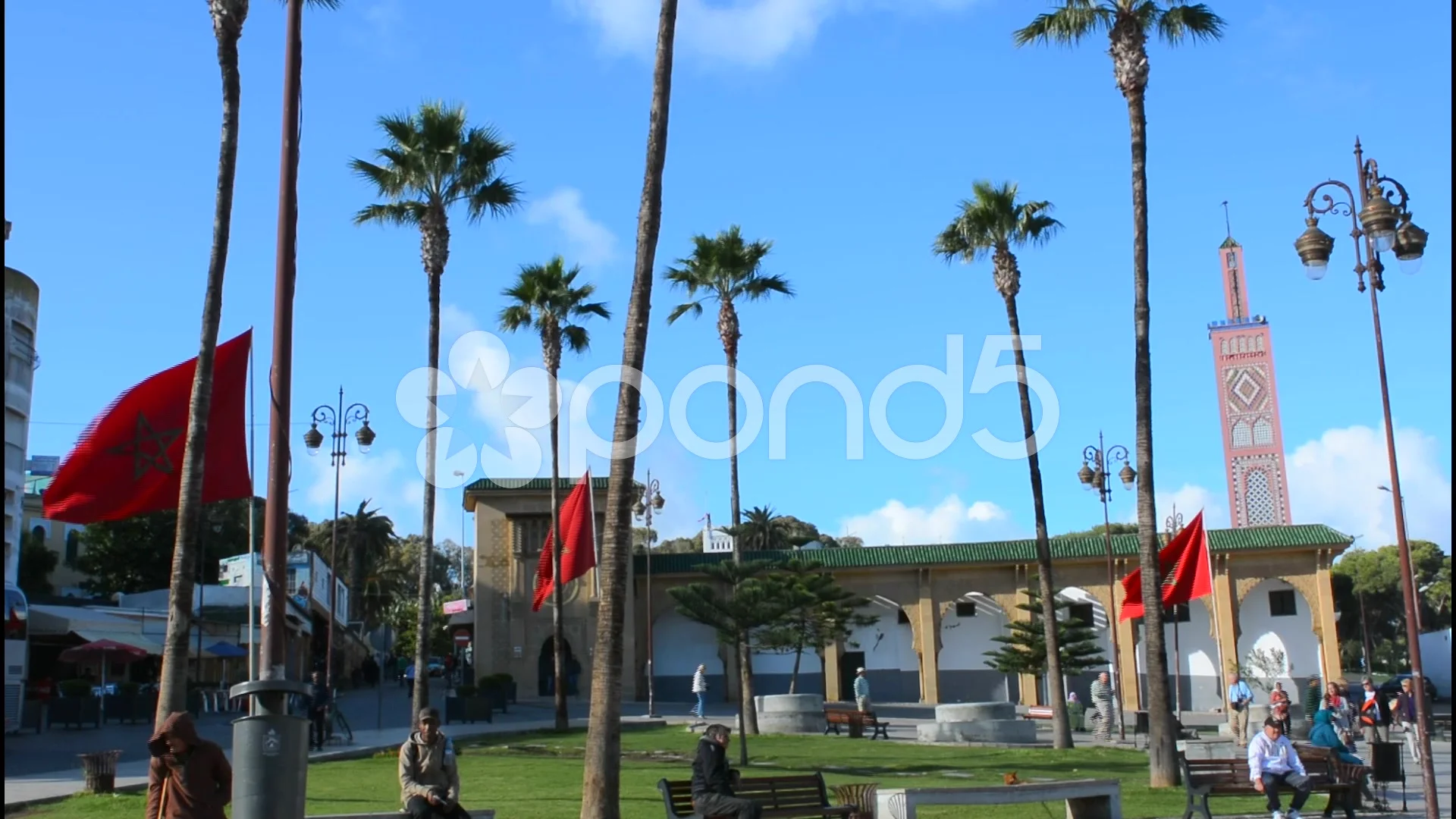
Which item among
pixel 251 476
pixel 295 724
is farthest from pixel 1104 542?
pixel 295 724

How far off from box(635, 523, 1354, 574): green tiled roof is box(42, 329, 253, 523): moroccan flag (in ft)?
106

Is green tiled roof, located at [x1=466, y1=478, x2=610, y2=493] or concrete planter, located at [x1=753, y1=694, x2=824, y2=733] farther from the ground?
green tiled roof, located at [x1=466, y1=478, x2=610, y2=493]

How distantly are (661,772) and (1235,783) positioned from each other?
958cm

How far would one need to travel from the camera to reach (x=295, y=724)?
33.3ft

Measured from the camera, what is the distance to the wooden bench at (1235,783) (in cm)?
1377

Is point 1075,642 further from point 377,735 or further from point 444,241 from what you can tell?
point 444,241

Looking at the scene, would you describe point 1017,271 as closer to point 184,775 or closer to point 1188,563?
point 1188,563

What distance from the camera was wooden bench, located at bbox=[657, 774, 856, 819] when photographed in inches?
469

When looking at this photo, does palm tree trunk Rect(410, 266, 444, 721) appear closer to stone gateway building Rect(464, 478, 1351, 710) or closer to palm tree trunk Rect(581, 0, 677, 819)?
palm tree trunk Rect(581, 0, 677, 819)

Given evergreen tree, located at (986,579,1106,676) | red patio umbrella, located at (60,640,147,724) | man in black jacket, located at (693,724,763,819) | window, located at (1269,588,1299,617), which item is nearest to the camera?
man in black jacket, located at (693,724,763,819)

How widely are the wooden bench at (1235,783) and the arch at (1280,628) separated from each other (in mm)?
33094

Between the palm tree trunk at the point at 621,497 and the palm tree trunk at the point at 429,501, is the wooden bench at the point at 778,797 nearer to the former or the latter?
the palm tree trunk at the point at 621,497

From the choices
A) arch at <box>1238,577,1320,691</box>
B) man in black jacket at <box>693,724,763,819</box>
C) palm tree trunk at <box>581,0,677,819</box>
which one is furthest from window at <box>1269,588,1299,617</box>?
man in black jacket at <box>693,724,763,819</box>

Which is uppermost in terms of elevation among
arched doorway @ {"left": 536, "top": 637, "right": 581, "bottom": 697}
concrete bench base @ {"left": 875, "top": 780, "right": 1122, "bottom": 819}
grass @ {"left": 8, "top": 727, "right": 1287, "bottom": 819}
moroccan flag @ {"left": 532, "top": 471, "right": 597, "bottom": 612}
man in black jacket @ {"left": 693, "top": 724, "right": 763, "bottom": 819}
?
moroccan flag @ {"left": 532, "top": 471, "right": 597, "bottom": 612}
